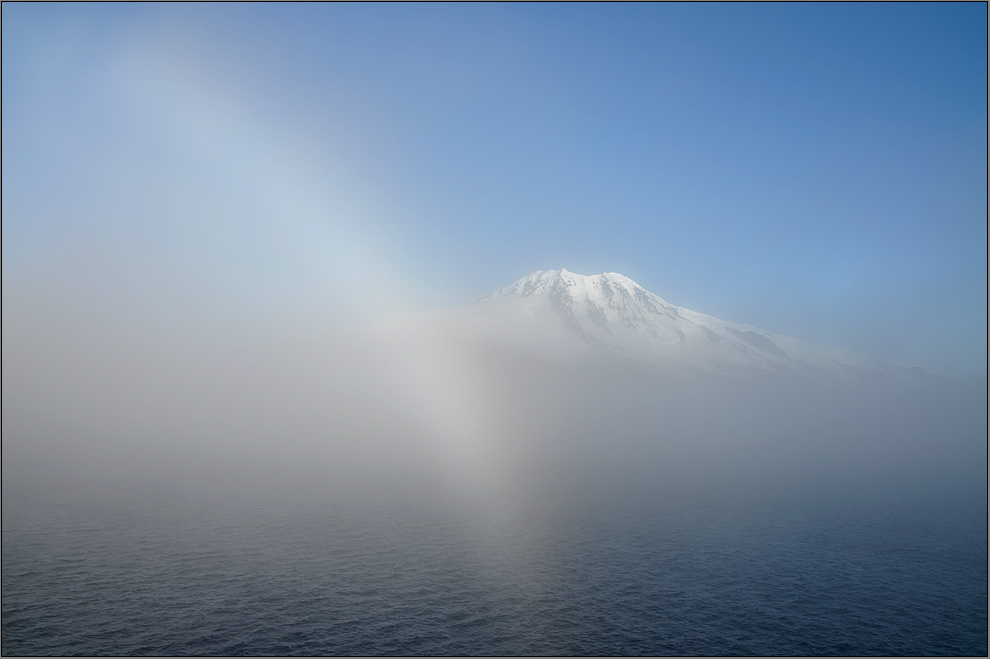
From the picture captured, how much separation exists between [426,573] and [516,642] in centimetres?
1883

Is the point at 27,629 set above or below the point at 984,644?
above

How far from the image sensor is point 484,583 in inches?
2504

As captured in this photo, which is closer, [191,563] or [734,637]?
[734,637]

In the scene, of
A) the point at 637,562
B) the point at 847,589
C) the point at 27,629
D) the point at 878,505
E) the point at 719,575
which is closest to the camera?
the point at 27,629

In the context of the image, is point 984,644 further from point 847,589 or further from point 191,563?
point 191,563

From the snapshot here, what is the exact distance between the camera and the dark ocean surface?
4994cm

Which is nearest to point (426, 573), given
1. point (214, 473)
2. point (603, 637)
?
point (603, 637)

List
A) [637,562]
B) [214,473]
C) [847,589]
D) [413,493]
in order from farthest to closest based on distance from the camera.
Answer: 1. [214,473]
2. [413,493]
3. [637,562]
4. [847,589]

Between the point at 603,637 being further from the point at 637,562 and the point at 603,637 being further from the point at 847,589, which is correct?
the point at 847,589

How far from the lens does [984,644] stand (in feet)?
170

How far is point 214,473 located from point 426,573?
110 metres

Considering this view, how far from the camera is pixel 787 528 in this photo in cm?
9038

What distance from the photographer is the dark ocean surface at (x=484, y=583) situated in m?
49.9

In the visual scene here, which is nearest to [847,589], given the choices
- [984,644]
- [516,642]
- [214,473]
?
[984,644]
